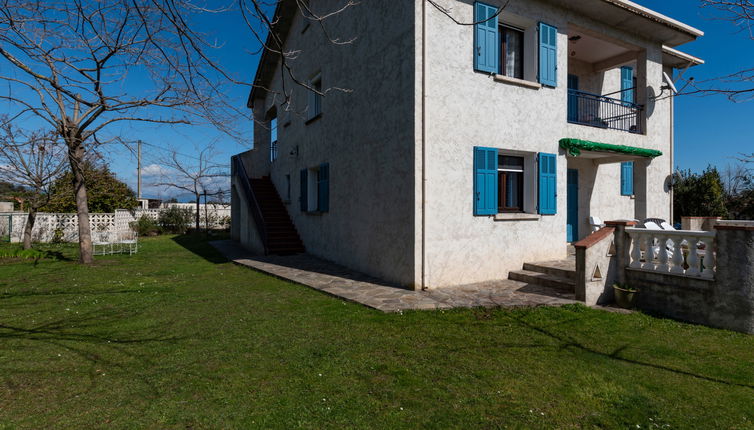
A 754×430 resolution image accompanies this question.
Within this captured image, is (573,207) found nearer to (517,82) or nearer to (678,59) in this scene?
(517,82)

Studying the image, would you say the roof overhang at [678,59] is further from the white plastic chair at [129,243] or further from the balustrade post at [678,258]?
the white plastic chair at [129,243]

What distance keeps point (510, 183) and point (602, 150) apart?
95.3 inches

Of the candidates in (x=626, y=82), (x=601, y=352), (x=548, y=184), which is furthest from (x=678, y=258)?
(x=626, y=82)

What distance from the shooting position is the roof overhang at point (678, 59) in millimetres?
11757

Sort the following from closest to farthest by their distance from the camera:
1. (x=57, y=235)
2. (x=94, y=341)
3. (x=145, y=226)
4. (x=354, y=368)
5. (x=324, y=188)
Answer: (x=354, y=368)
(x=94, y=341)
(x=324, y=188)
(x=57, y=235)
(x=145, y=226)

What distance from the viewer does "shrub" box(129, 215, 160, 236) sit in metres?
21.4

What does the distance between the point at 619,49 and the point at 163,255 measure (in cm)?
1581

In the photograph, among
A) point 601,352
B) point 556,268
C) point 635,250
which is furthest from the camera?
point 556,268

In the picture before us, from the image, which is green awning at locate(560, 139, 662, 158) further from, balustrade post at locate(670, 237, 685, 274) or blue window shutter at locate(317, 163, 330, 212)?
blue window shutter at locate(317, 163, 330, 212)

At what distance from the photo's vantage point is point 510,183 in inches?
345

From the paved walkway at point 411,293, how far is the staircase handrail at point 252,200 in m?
3.13

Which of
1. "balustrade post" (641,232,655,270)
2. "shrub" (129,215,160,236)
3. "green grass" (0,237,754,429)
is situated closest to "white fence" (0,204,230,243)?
"shrub" (129,215,160,236)

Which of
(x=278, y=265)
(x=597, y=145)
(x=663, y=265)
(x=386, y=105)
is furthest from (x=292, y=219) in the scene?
(x=663, y=265)

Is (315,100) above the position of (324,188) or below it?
above
